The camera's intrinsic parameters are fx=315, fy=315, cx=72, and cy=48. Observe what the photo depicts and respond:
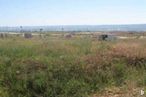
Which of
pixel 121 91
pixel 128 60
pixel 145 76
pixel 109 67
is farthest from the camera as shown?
pixel 128 60

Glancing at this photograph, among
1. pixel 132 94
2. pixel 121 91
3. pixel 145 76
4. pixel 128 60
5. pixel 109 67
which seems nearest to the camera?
pixel 132 94

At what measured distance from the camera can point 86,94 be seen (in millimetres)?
9547

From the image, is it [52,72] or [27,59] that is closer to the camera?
[52,72]

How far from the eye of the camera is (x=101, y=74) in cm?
1100

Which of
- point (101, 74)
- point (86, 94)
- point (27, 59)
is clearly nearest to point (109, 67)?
point (101, 74)

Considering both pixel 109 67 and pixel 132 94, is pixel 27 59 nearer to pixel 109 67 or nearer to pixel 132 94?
pixel 109 67

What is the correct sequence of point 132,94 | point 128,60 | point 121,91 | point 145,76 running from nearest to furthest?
point 132,94 < point 121,91 < point 145,76 < point 128,60

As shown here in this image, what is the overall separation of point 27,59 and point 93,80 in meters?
3.00

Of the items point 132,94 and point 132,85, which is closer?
point 132,94

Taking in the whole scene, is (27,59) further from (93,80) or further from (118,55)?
(118,55)

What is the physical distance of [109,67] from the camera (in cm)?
1169

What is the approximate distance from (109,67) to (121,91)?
2.46 m

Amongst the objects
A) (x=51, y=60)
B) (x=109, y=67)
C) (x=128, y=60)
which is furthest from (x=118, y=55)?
(x=51, y=60)

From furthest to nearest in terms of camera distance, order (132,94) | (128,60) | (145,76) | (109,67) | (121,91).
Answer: (128,60)
(109,67)
(145,76)
(121,91)
(132,94)
